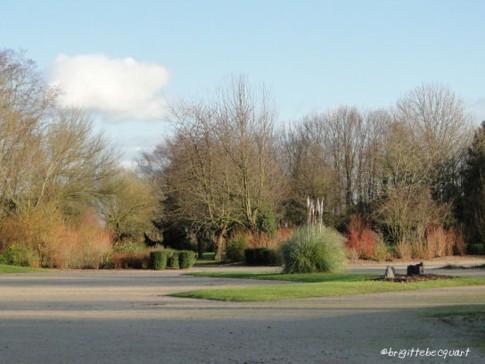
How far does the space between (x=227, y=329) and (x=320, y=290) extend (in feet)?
26.5

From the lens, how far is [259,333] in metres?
13.0

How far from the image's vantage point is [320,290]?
21125 millimetres

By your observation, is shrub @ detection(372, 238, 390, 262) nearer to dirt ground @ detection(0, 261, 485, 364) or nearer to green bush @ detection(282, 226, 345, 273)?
green bush @ detection(282, 226, 345, 273)

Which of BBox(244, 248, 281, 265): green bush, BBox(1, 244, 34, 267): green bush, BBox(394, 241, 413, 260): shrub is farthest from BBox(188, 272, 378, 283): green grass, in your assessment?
BBox(1, 244, 34, 267): green bush

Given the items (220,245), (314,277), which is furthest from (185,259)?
(314,277)

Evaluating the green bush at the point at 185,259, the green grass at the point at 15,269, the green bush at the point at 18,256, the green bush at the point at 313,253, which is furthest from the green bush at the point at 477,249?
the green bush at the point at 18,256

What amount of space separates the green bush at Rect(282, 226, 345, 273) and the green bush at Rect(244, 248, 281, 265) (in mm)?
12504

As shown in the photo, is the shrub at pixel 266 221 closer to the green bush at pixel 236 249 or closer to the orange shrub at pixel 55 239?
the green bush at pixel 236 249

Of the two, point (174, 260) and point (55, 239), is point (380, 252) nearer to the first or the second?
point (174, 260)

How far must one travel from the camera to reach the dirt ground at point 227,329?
10.7 meters

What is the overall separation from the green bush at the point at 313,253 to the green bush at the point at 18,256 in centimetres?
1949

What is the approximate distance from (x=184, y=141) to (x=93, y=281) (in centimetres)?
2474

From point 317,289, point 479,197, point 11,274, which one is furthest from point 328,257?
point 479,197

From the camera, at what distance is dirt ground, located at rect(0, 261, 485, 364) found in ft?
35.1
